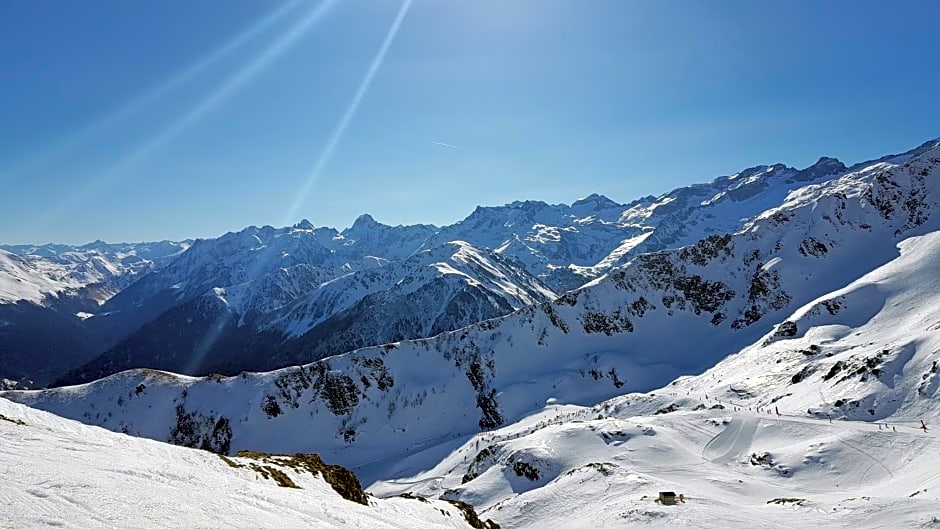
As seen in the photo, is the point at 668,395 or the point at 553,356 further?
the point at 553,356

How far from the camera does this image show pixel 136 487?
1373 centimetres

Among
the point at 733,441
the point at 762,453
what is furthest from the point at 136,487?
the point at 733,441

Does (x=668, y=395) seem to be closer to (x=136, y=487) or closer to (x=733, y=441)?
(x=733, y=441)

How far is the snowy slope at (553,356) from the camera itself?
103188 millimetres

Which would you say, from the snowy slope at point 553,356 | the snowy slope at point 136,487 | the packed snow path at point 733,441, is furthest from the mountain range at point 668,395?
the snowy slope at point 136,487

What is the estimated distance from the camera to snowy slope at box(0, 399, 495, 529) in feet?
37.0

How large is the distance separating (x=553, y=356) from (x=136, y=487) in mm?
108607

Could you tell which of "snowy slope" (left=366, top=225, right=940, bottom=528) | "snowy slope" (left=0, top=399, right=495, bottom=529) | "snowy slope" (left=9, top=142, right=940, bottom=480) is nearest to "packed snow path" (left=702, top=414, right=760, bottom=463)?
"snowy slope" (left=366, top=225, right=940, bottom=528)

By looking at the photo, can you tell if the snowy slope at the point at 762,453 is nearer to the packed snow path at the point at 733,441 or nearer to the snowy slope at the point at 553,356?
the packed snow path at the point at 733,441

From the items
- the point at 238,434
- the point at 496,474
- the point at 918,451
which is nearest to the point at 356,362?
the point at 238,434

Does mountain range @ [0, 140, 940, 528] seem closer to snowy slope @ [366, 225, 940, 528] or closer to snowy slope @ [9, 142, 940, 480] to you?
snowy slope @ [366, 225, 940, 528]

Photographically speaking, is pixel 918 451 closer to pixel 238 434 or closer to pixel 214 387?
pixel 238 434

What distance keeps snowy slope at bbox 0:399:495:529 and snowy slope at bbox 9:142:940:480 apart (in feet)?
271

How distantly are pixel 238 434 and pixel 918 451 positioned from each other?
104846 mm
